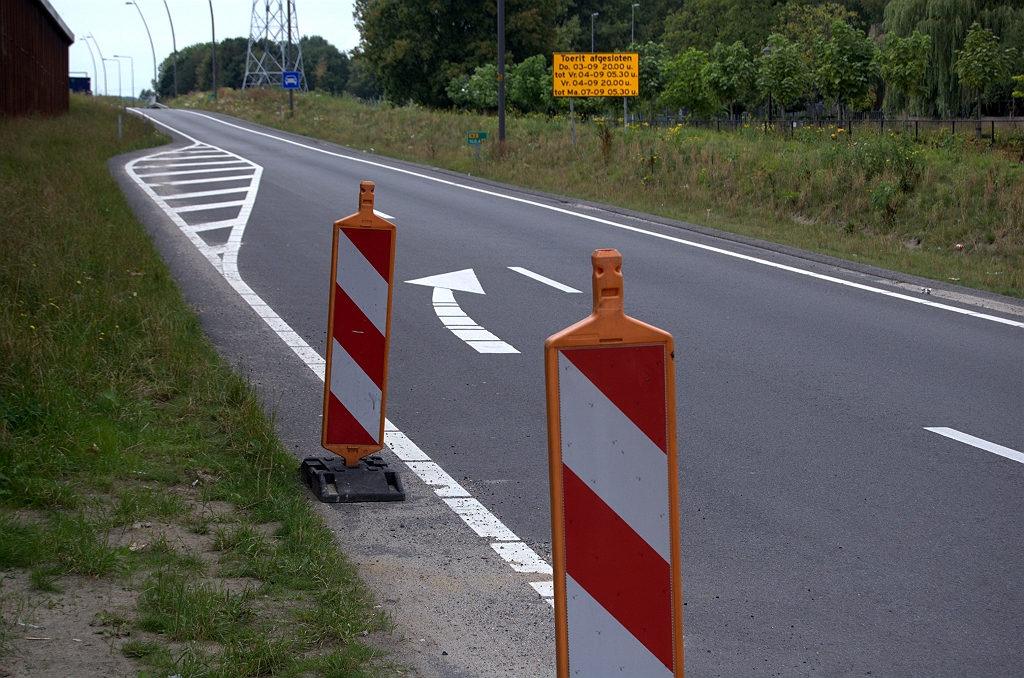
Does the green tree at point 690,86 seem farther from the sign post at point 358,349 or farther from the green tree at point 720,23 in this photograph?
the sign post at point 358,349

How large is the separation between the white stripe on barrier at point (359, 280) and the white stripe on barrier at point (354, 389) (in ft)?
0.65

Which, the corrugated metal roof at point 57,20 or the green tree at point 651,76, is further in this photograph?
the green tree at point 651,76

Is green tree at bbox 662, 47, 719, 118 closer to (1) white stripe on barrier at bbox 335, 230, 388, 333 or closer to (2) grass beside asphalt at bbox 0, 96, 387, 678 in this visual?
(2) grass beside asphalt at bbox 0, 96, 387, 678

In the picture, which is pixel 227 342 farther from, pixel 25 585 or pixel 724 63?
pixel 724 63

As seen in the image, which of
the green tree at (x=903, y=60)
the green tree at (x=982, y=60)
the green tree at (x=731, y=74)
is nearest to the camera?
the green tree at (x=903, y=60)

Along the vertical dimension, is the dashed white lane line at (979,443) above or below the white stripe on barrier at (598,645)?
below

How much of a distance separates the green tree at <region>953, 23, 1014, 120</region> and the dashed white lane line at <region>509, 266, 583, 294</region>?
90.9 ft

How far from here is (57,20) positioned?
137 ft

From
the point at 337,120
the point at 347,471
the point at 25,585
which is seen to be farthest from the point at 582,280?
the point at 337,120

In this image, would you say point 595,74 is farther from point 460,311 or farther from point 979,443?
point 979,443

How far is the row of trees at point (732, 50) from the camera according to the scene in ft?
115

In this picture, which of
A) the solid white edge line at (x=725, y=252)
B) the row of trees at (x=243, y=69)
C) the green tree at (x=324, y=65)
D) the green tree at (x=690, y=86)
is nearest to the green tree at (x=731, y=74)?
the green tree at (x=690, y=86)

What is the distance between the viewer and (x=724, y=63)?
146 ft

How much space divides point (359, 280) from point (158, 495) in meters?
1.37
